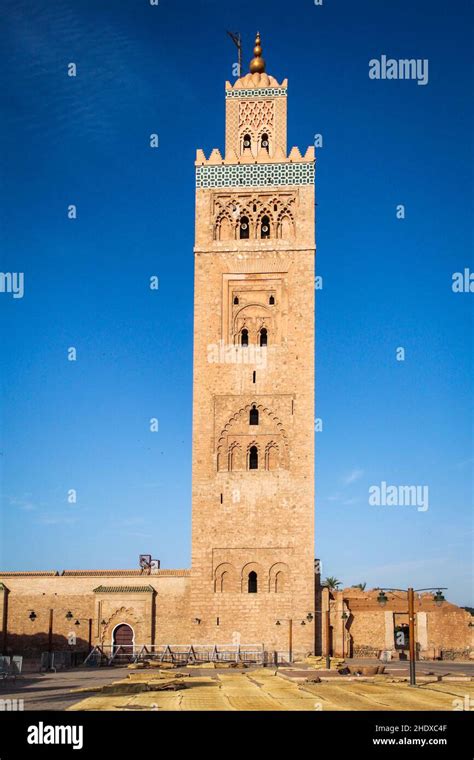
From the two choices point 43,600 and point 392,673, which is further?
point 43,600

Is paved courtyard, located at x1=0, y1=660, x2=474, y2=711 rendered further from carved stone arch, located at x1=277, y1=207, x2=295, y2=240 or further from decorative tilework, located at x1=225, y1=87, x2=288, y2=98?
decorative tilework, located at x1=225, y1=87, x2=288, y2=98

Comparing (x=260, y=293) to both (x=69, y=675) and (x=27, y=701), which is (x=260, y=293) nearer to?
(x=69, y=675)

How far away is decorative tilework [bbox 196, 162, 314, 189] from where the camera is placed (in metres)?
37.2

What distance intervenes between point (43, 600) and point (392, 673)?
15862 mm

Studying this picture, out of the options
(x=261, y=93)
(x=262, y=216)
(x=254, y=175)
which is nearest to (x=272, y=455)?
(x=262, y=216)

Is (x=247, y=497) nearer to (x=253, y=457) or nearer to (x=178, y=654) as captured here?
(x=253, y=457)

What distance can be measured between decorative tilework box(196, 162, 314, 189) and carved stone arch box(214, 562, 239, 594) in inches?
591

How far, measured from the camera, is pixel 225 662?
2992 centimetres

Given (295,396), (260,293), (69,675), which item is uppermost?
(260,293)

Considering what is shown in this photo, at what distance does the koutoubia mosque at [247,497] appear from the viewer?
111ft

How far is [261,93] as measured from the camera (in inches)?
1550

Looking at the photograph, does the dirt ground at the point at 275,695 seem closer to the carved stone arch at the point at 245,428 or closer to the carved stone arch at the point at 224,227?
Result: the carved stone arch at the point at 245,428

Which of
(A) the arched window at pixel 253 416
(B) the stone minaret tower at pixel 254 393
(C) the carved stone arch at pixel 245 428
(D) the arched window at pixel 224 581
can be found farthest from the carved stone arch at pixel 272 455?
(D) the arched window at pixel 224 581
